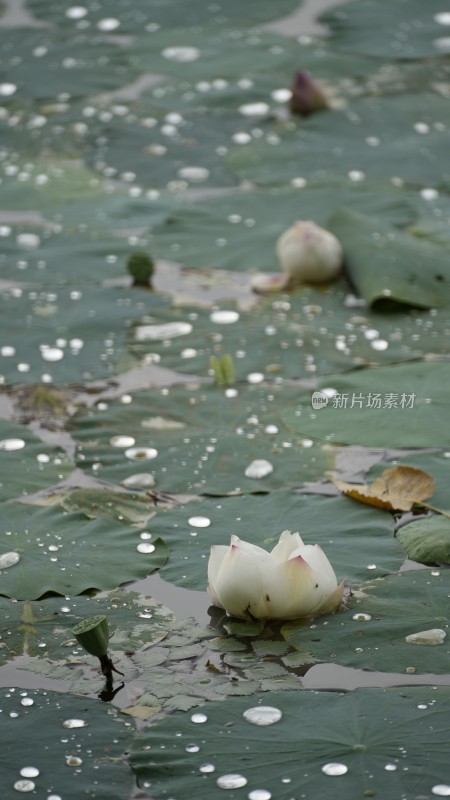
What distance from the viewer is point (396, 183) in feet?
10.3

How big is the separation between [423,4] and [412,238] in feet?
6.19

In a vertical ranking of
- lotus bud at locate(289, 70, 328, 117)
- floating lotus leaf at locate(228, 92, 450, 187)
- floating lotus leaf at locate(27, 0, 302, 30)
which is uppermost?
floating lotus leaf at locate(27, 0, 302, 30)

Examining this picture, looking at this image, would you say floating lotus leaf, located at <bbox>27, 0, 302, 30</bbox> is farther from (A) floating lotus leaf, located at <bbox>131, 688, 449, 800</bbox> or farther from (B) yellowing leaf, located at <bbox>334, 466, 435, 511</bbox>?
(A) floating lotus leaf, located at <bbox>131, 688, 449, 800</bbox>

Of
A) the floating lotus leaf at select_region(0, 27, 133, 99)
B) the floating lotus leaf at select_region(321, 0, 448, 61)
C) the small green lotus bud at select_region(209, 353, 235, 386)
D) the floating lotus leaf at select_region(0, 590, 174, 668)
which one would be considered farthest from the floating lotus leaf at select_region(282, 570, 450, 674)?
the floating lotus leaf at select_region(321, 0, 448, 61)

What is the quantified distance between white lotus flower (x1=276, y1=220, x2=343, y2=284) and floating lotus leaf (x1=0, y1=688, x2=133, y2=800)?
54.5 inches

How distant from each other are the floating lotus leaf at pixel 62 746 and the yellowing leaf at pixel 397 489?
1.86 feet

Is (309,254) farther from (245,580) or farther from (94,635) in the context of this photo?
(94,635)

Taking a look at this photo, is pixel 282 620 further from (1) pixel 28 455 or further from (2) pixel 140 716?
(1) pixel 28 455

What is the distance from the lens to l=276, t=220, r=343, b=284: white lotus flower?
103 inches

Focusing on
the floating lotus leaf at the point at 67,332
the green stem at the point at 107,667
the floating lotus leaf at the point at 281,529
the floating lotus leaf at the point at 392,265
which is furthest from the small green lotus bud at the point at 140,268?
the green stem at the point at 107,667

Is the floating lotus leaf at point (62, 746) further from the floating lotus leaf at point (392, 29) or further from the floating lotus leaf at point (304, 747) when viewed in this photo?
the floating lotus leaf at point (392, 29)

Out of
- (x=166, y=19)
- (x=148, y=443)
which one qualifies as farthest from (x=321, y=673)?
(x=166, y=19)

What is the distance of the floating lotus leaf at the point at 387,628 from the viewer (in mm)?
1485

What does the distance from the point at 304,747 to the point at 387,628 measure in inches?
10.5
